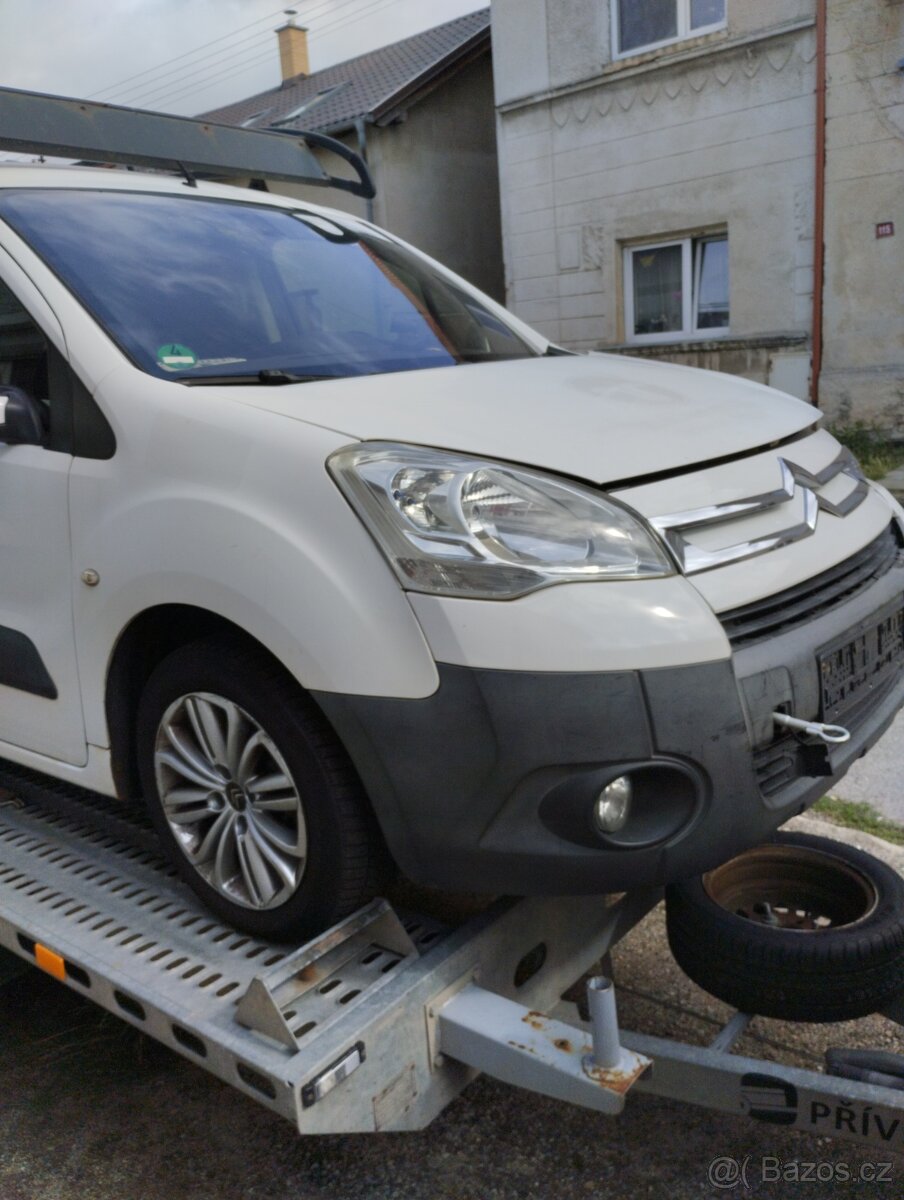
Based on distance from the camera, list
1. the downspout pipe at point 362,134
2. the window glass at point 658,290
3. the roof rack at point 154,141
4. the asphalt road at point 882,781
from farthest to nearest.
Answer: the downspout pipe at point 362,134 < the window glass at point 658,290 < the asphalt road at point 882,781 < the roof rack at point 154,141

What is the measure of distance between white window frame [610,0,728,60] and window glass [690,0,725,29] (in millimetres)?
33

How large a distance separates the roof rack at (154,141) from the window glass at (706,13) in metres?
9.17

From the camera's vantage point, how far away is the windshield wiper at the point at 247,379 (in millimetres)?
2221

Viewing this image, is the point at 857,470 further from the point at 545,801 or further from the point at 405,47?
the point at 405,47

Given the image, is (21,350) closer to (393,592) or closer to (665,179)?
(393,592)

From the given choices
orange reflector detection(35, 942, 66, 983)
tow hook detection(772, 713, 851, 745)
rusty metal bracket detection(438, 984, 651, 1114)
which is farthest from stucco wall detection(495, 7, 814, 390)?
orange reflector detection(35, 942, 66, 983)

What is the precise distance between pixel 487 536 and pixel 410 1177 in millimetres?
1338

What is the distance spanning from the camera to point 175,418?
6.84 feet

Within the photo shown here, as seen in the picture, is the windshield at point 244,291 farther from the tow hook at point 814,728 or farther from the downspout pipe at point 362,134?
the downspout pipe at point 362,134

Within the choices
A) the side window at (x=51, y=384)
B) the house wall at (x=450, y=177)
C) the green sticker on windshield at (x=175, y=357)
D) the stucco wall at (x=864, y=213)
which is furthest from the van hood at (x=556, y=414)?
the house wall at (x=450, y=177)

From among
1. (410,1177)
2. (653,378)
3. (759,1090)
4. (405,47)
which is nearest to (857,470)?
(653,378)

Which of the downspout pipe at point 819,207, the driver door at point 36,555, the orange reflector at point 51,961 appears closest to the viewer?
the orange reflector at point 51,961

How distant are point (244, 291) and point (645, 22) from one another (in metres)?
10.7

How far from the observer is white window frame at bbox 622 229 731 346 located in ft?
38.9
